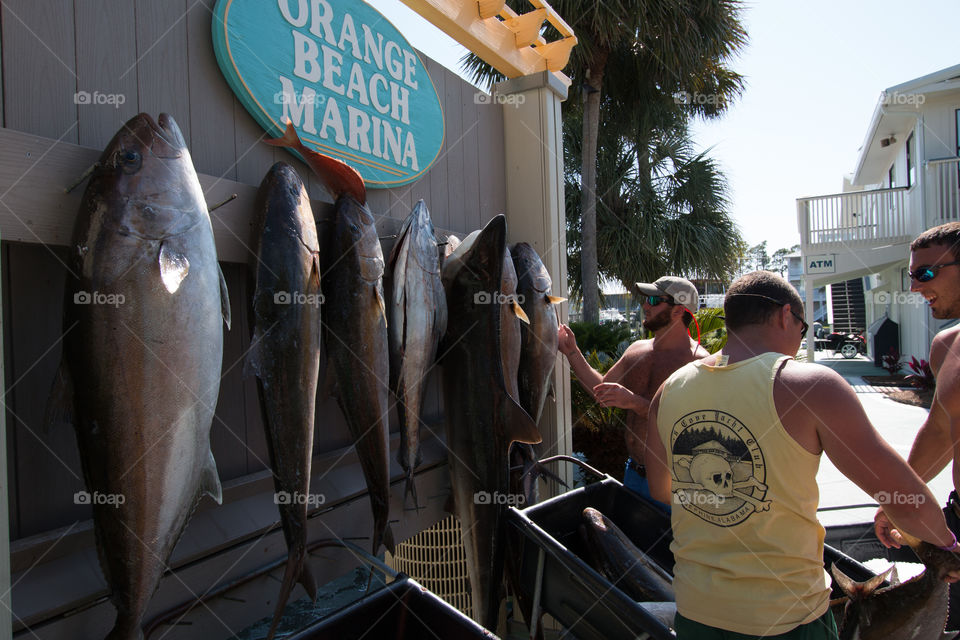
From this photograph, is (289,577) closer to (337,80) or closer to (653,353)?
(337,80)

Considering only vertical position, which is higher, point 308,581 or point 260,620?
point 308,581

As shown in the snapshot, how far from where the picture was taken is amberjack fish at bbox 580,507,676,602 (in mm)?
2400

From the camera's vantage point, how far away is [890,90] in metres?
12.9

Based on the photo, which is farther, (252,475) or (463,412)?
(463,412)

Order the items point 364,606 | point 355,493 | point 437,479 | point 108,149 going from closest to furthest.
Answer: point 108,149, point 364,606, point 355,493, point 437,479

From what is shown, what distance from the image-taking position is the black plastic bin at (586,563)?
2.04 metres

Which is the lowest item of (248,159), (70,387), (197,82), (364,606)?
(364,606)

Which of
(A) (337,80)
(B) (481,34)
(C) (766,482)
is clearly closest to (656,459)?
(C) (766,482)

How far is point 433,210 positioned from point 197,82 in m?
1.51

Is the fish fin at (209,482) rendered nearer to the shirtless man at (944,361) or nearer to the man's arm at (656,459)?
the man's arm at (656,459)

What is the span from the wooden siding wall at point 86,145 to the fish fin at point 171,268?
368 mm

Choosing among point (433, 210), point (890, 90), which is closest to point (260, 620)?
point (433, 210)

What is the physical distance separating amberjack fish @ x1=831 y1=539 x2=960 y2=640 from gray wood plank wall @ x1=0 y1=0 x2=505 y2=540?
2.30m

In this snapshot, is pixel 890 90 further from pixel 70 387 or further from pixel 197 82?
pixel 70 387
